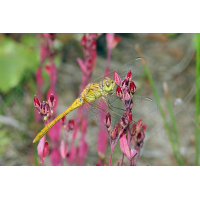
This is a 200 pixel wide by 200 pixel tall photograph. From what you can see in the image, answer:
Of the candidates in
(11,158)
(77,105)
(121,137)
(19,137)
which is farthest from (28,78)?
(121,137)

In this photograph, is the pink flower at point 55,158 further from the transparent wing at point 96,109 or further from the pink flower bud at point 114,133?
the pink flower bud at point 114,133

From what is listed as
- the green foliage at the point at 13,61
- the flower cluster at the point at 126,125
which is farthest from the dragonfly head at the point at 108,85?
the green foliage at the point at 13,61

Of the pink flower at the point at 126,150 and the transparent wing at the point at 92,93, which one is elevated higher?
the transparent wing at the point at 92,93

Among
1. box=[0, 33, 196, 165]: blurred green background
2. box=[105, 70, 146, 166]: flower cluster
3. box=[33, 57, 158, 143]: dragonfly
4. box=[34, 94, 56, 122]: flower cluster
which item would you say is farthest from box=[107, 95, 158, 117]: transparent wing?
box=[0, 33, 196, 165]: blurred green background

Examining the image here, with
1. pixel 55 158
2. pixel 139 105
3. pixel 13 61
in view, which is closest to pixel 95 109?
pixel 139 105

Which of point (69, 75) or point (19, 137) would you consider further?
point (69, 75)

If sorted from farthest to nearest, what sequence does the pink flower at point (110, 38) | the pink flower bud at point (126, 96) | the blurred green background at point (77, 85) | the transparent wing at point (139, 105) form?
the blurred green background at point (77, 85) < the pink flower at point (110, 38) < the transparent wing at point (139, 105) < the pink flower bud at point (126, 96)

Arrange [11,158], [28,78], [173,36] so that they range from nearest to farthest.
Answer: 1. [11,158]
2. [28,78]
3. [173,36]

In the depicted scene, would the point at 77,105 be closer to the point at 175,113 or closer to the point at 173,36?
the point at 175,113
